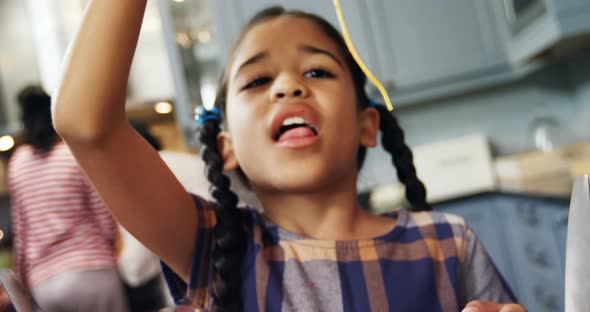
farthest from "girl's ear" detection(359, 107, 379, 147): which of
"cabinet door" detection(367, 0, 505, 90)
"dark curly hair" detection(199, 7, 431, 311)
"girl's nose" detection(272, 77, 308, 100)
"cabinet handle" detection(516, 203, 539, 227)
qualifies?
"cabinet door" detection(367, 0, 505, 90)

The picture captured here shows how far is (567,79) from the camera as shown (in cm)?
178

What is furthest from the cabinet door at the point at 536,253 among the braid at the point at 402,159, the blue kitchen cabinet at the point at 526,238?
the braid at the point at 402,159

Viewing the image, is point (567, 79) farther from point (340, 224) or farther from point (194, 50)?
point (340, 224)

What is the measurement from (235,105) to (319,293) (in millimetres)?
152

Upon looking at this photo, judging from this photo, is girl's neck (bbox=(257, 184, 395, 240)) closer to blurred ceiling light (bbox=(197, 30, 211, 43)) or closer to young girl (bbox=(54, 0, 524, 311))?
young girl (bbox=(54, 0, 524, 311))

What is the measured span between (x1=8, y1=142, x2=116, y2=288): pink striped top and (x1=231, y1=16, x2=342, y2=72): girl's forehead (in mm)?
157

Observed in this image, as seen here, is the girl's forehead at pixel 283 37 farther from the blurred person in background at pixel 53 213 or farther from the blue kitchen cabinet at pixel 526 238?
the blue kitchen cabinet at pixel 526 238

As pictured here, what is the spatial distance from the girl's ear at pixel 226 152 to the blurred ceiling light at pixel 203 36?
1246 millimetres

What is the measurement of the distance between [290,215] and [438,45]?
1412 mm

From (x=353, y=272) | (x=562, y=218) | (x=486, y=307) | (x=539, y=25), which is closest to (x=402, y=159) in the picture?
(x=353, y=272)

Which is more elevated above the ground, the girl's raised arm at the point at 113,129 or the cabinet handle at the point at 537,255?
the girl's raised arm at the point at 113,129

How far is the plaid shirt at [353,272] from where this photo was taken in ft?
1.20

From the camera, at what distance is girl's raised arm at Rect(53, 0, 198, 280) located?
242 millimetres

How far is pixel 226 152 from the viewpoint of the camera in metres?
0.44
